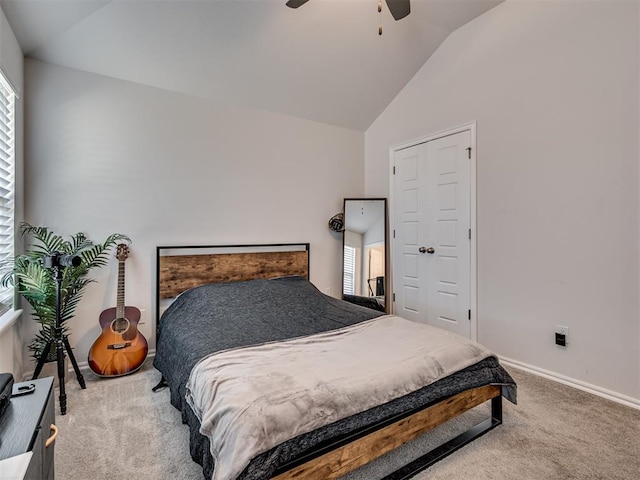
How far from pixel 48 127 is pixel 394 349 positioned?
3160 mm

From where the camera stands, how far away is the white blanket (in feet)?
4.24

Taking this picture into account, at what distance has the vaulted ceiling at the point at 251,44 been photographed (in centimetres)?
251

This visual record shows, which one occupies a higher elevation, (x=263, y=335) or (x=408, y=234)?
(x=408, y=234)

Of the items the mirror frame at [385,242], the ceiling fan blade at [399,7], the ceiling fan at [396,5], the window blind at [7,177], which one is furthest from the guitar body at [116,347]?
the ceiling fan blade at [399,7]

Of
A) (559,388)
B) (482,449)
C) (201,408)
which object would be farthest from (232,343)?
(559,388)

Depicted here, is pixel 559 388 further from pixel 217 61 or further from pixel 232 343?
pixel 217 61

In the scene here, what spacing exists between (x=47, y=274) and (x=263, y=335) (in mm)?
1666

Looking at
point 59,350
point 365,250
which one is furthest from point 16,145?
point 365,250

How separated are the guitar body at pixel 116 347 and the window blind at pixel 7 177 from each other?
66 cm

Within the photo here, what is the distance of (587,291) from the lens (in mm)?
2555

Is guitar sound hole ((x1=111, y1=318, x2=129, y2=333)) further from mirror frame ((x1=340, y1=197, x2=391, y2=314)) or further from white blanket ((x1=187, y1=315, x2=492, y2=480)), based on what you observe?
mirror frame ((x1=340, y1=197, x2=391, y2=314))

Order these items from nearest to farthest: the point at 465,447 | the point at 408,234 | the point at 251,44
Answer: the point at 465,447 → the point at 251,44 → the point at 408,234

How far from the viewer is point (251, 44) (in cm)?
300

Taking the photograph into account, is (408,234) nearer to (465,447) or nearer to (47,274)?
(465,447)
